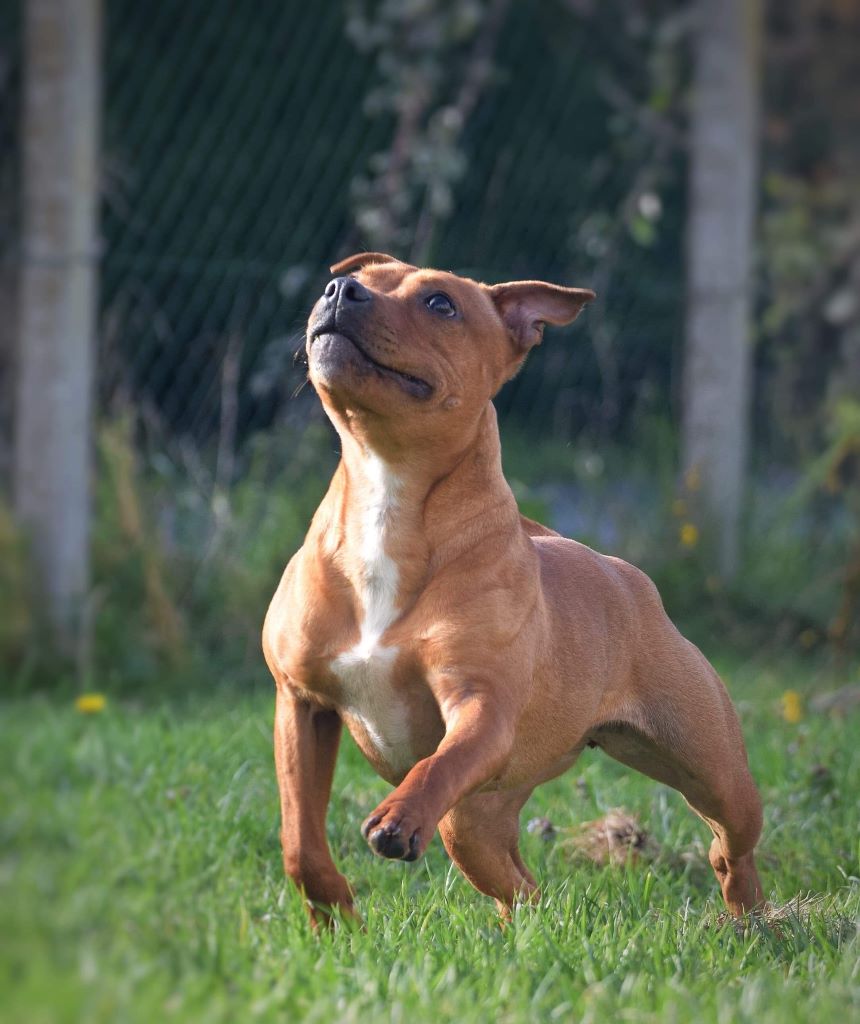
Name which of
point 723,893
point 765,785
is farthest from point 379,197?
point 723,893

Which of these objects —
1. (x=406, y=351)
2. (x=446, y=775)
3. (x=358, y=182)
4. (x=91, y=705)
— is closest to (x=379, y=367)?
(x=406, y=351)

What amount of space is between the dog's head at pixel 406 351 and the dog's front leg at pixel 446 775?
0.55 m

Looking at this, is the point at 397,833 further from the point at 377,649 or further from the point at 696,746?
the point at 696,746

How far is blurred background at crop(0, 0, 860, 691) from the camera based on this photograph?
5.37 meters

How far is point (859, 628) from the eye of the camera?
249 inches

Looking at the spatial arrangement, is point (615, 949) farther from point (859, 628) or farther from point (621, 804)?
point (859, 628)

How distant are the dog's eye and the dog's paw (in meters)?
1.05

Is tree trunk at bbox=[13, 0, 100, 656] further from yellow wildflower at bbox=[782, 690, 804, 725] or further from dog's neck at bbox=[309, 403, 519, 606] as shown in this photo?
dog's neck at bbox=[309, 403, 519, 606]

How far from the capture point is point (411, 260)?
6.36m

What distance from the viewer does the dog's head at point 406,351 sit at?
2.87m

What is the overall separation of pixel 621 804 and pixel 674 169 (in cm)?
436

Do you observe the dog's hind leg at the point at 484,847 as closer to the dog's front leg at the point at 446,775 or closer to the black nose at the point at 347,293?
the dog's front leg at the point at 446,775

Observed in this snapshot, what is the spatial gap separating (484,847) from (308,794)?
15.8 inches

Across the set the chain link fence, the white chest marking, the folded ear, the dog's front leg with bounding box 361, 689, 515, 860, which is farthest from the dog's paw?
the chain link fence
